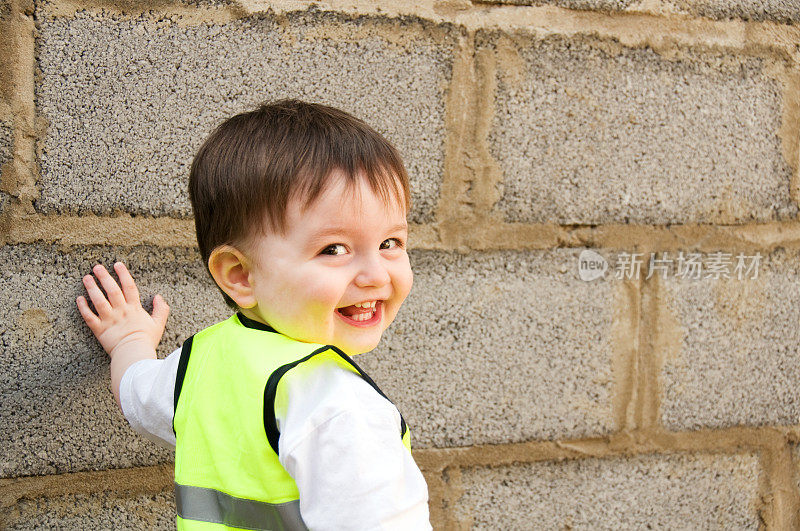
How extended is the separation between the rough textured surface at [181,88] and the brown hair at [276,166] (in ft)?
1.10

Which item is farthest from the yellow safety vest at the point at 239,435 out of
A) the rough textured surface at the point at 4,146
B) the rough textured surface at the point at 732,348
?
the rough textured surface at the point at 732,348

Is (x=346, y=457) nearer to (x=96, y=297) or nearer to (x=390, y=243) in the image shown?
(x=390, y=243)

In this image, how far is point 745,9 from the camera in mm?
1654

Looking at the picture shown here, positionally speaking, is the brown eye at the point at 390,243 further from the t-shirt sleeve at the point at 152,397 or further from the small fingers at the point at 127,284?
the small fingers at the point at 127,284

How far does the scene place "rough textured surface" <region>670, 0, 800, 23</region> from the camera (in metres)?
1.63

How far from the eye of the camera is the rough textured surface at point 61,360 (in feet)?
4.50

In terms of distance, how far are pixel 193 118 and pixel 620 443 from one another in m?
1.11

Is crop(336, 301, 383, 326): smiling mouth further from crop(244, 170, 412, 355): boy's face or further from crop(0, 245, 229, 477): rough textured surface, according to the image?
crop(0, 245, 229, 477): rough textured surface

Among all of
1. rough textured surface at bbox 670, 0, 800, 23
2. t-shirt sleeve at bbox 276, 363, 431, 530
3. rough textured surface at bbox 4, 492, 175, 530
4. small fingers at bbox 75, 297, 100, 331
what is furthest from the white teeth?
rough textured surface at bbox 670, 0, 800, 23

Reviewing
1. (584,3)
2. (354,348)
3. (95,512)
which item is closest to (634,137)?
(584,3)

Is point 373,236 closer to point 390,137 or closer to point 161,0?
point 390,137

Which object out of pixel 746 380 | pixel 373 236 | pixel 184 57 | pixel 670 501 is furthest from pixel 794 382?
pixel 184 57

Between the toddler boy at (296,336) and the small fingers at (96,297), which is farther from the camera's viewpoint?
the small fingers at (96,297)

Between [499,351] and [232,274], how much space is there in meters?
0.70
